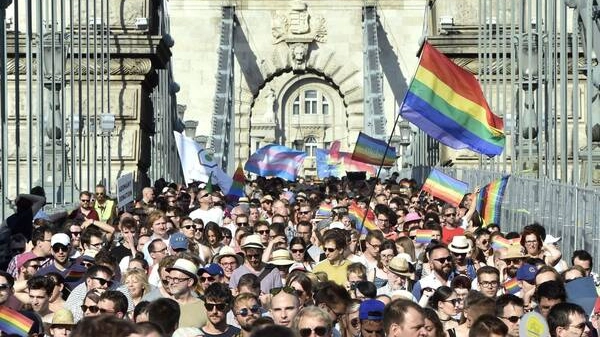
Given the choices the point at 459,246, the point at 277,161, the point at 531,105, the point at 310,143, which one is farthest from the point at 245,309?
the point at 310,143

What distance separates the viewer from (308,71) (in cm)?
7931

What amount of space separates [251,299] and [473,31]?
35.3m

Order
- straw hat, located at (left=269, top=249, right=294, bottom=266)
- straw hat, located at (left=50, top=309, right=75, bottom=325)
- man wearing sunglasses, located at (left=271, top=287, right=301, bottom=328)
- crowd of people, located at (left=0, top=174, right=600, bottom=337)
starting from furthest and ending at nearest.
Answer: straw hat, located at (left=269, top=249, right=294, bottom=266) < man wearing sunglasses, located at (left=271, top=287, right=301, bottom=328) < straw hat, located at (left=50, top=309, right=75, bottom=325) < crowd of people, located at (left=0, top=174, right=600, bottom=337)

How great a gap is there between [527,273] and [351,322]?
276 cm

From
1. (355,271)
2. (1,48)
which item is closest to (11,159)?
(1,48)

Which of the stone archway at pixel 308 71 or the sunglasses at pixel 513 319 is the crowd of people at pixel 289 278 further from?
the stone archway at pixel 308 71

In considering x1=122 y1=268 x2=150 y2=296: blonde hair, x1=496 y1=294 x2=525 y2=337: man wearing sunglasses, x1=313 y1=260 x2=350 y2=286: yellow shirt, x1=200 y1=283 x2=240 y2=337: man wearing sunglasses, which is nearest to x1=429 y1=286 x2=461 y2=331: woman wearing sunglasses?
x1=496 y1=294 x2=525 y2=337: man wearing sunglasses

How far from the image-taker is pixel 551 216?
27016 millimetres

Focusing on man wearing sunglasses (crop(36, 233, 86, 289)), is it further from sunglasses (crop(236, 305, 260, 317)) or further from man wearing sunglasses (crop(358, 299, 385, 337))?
man wearing sunglasses (crop(358, 299, 385, 337))

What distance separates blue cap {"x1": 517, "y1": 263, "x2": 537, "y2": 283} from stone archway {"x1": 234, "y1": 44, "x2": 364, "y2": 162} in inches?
2456

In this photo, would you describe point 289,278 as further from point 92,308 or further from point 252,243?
point 252,243

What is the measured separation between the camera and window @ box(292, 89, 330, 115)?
297 ft

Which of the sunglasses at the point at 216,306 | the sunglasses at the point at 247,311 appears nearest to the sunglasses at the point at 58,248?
the sunglasses at the point at 247,311

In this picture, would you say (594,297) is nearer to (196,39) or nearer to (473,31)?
(473,31)
